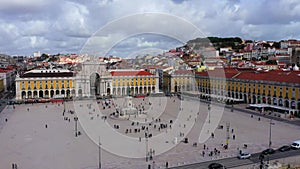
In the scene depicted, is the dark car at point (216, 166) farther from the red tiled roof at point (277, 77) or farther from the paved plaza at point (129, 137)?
the red tiled roof at point (277, 77)

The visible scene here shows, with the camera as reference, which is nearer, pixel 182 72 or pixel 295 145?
pixel 295 145

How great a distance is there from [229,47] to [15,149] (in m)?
120

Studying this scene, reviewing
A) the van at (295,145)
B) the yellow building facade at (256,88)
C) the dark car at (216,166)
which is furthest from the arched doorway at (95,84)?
the dark car at (216,166)

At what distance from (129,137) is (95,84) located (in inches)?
1438

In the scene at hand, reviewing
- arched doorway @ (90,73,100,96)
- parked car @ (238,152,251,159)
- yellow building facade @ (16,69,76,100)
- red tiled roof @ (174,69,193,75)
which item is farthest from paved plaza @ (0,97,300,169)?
red tiled roof @ (174,69,193,75)

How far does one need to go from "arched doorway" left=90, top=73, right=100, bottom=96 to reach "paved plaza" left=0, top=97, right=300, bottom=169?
19.0m

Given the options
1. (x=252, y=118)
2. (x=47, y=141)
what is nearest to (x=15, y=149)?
(x=47, y=141)

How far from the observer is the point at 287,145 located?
22.8m

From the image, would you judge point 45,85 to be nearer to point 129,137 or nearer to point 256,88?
point 129,137

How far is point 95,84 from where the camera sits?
2405 inches

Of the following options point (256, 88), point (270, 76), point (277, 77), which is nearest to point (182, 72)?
point (256, 88)

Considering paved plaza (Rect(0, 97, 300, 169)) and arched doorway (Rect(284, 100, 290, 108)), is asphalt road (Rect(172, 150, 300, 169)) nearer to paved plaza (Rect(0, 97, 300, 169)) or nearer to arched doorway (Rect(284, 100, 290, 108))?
paved plaza (Rect(0, 97, 300, 169))

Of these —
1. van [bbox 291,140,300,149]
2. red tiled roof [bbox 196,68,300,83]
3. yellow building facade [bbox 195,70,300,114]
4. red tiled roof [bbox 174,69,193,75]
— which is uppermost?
red tiled roof [bbox 174,69,193,75]

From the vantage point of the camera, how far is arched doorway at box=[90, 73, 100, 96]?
59.8 m
